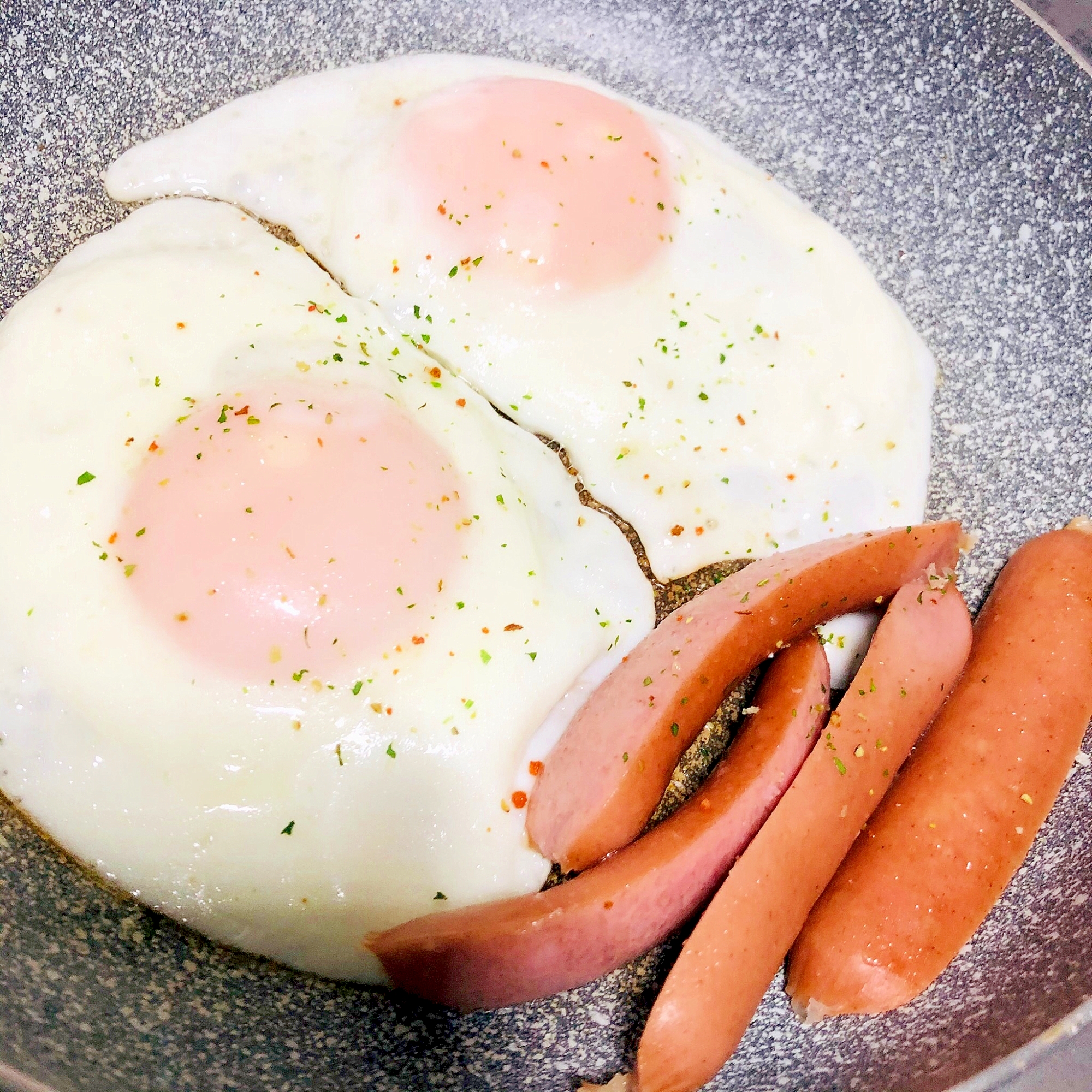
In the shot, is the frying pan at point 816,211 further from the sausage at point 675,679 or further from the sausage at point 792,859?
the sausage at point 675,679

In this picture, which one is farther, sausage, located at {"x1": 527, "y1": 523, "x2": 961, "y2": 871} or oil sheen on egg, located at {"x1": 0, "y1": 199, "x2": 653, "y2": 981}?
sausage, located at {"x1": 527, "y1": 523, "x2": 961, "y2": 871}

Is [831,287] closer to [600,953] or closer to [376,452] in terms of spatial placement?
[376,452]

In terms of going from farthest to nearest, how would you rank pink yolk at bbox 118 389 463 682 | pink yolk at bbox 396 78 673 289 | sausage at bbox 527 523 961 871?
pink yolk at bbox 396 78 673 289 < sausage at bbox 527 523 961 871 < pink yolk at bbox 118 389 463 682

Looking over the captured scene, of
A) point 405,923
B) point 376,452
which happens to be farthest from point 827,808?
point 376,452

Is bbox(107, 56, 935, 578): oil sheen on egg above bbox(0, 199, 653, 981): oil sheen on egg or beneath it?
above

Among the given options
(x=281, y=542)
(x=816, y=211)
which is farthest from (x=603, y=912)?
(x=816, y=211)

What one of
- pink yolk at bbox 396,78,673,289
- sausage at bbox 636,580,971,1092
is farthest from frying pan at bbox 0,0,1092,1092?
pink yolk at bbox 396,78,673,289

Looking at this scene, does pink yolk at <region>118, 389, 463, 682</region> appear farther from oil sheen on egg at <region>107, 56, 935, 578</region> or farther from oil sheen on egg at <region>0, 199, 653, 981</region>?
oil sheen on egg at <region>107, 56, 935, 578</region>
